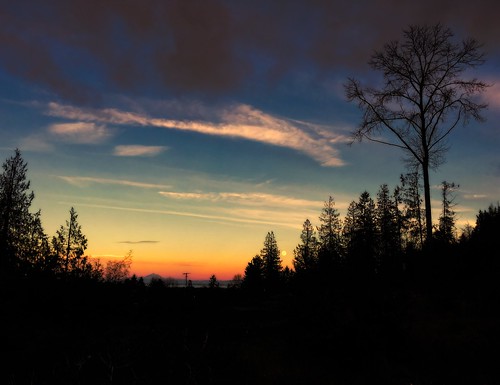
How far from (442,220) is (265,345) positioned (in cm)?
5662

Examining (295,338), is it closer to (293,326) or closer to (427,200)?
(293,326)

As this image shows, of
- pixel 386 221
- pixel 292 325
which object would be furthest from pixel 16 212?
pixel 386 221

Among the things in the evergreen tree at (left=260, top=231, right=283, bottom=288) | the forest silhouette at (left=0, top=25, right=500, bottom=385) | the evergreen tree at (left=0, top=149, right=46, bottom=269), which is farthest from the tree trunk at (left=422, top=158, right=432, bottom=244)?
the evergreen tree at (left=260, top=231, right=283, bottom=288)

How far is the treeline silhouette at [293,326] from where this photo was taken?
7.29m

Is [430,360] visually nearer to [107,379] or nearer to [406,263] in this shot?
[107,379]

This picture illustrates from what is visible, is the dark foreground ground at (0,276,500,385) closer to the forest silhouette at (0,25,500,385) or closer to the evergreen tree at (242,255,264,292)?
the forest silhouette at (0,25,500,385)

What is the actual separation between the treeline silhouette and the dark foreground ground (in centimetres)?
4

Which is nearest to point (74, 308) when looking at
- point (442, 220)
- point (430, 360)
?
point (430, 360)

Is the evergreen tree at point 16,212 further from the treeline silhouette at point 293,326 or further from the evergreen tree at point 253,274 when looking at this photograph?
the evergreen tree at point 253,274

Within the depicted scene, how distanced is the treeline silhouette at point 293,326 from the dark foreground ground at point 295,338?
36 mm

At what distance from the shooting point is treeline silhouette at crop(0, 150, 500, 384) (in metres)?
7.29

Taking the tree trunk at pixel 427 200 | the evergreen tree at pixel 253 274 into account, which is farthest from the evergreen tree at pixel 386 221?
the tree trunk at pixel 427 200

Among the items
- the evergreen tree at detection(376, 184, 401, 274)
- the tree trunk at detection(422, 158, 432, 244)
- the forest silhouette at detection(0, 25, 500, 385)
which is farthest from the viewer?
the evergreen tree at detection(376, 184, 401, 274)

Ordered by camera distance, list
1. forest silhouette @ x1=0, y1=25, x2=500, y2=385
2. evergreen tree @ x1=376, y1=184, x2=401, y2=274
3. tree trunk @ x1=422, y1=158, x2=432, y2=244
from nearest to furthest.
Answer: forest silhouette @ x1=0, y1=25, x2=500, y2=385
tree trunk @ x1=422, y1=158, x2=432, y2=244
evergreen tree @ x1=376, y1=184, x2=401, y2=274
